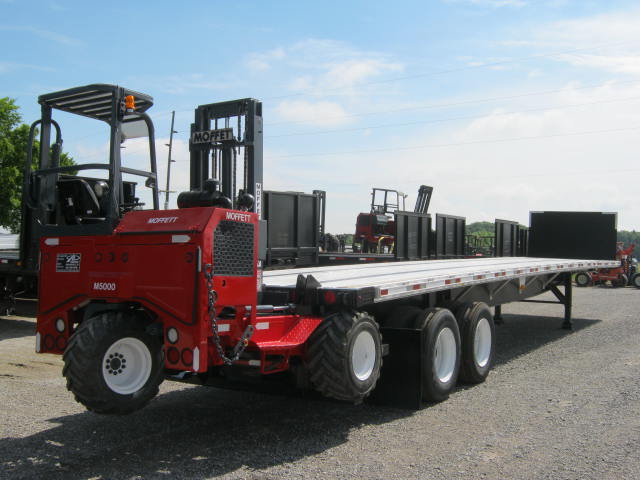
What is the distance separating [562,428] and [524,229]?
39.5 feet

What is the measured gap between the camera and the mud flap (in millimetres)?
5992

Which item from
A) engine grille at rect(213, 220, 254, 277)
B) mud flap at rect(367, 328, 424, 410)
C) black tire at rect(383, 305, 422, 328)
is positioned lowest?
mud flap at rect(367, 328, 424, 410)

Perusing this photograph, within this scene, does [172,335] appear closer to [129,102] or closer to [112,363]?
[112,363]

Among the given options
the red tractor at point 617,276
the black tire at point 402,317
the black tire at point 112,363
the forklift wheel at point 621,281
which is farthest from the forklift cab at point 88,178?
the forklift wheel at point 621,281

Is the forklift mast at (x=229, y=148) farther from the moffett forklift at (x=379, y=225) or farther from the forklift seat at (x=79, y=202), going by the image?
the moffett forklift at (x=379, y=225)

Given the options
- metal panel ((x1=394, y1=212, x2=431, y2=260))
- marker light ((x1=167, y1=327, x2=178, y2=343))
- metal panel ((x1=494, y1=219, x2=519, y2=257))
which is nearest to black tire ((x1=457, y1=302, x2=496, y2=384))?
marker light ((x1=167, y1=327, x2=178, y2=343))

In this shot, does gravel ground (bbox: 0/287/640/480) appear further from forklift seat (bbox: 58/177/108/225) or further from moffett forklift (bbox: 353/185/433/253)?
moffett forklift (bbox: 353/185/433/253)

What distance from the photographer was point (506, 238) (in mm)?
16281

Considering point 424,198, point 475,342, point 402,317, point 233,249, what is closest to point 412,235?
point 475,342

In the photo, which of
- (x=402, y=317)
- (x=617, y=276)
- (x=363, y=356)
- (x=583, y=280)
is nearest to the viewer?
(x=363, y=356)

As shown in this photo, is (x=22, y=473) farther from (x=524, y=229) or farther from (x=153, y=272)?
(x=524, y=229)

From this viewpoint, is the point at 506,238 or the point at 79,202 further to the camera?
the point at 506,238

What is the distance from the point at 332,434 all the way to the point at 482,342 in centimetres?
292

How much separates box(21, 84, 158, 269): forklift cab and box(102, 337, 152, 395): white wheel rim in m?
0.91
